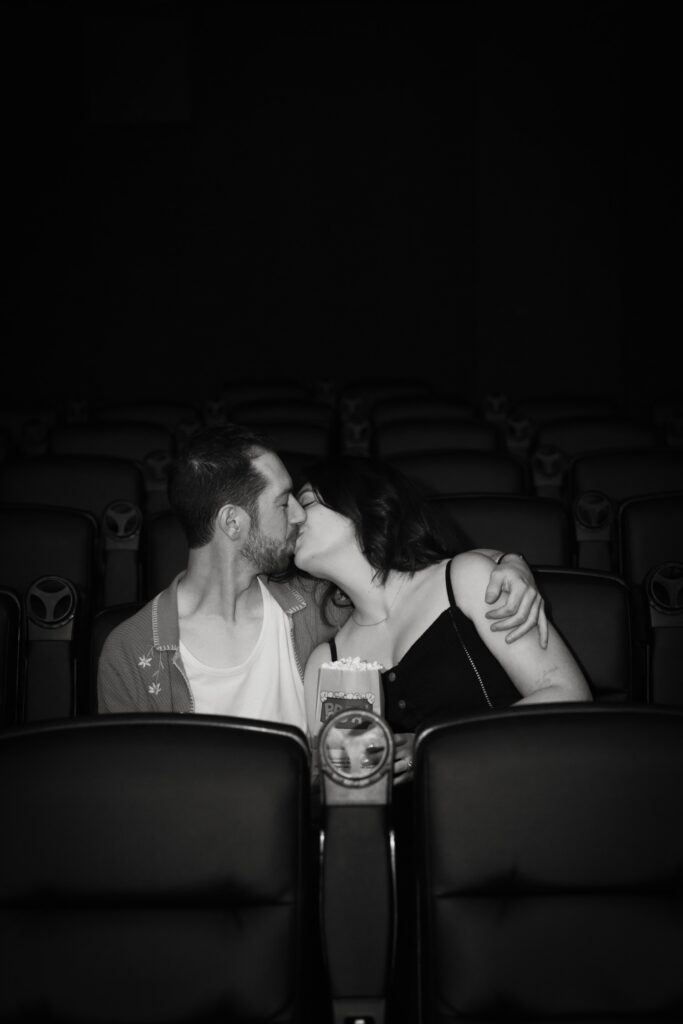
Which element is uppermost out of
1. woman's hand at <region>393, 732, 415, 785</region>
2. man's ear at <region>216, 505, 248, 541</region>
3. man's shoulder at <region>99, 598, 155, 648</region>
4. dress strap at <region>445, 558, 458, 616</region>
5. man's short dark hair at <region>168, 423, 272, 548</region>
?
man's short dark hair at <region>168, 423, 272, 548</region>

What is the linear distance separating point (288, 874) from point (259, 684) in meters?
0.76

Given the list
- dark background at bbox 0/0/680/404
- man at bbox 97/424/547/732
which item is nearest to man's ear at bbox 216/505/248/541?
man at bbox 97/424/547/732

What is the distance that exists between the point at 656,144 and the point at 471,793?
254 inches

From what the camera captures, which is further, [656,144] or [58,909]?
[656,144]

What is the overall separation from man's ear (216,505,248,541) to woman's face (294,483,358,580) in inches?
5.1

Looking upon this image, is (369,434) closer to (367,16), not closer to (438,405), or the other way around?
(438,405)

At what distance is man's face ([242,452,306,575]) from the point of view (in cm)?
213

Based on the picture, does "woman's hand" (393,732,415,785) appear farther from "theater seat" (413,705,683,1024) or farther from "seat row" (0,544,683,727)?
"seat row" (0,544,683,727)

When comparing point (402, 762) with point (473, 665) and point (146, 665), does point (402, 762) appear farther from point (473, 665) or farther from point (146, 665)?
point (146, 665)

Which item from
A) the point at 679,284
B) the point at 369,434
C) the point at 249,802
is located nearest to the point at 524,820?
the point at 249,802

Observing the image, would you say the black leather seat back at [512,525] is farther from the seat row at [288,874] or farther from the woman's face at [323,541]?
the seat row at [288,874]

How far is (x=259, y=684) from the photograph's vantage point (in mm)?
2117

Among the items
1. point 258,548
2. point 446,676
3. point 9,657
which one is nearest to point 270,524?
point 258,548

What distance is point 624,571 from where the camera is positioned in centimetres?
277
